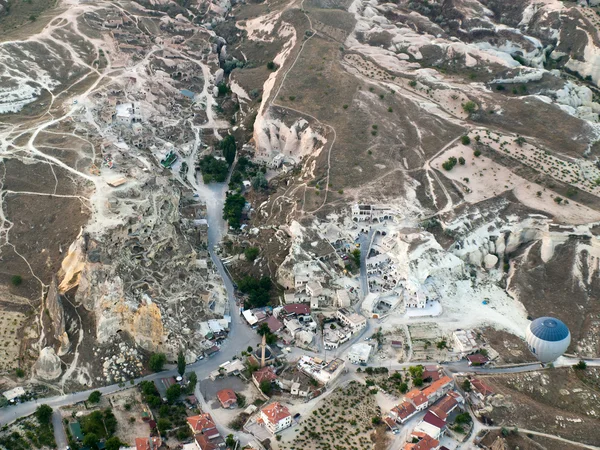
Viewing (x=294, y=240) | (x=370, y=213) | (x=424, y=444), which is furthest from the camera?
(x=370, y=213)

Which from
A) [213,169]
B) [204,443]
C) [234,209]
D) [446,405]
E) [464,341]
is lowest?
[204,443]

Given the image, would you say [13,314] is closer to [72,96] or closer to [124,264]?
[124,264]

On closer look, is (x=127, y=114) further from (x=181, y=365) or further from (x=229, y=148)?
(x=181, y=365)

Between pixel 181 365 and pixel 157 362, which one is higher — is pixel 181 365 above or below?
above

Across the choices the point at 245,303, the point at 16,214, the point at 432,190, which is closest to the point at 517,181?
the point at 432,190

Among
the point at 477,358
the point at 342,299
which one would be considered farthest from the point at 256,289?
the point at 477,358
